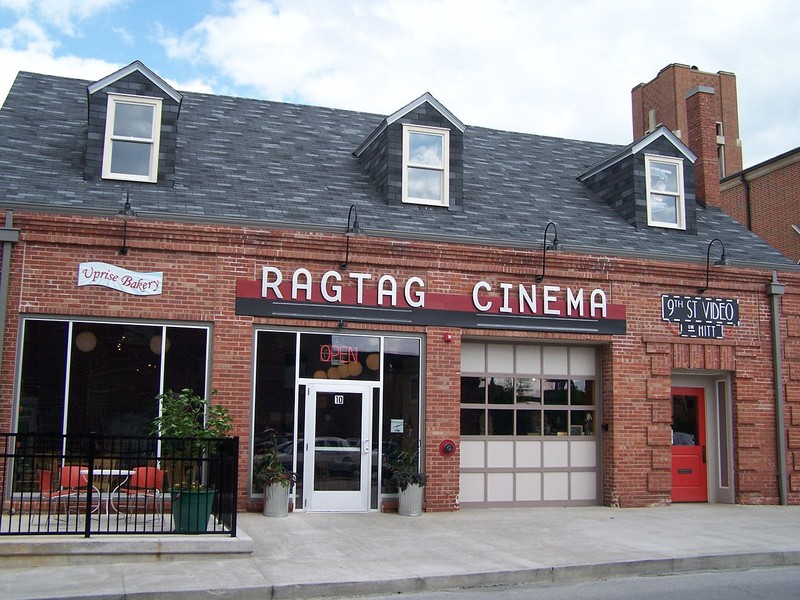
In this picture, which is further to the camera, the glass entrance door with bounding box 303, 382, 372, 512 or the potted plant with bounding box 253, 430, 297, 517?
the glass entrance door with bounding box 303, 382, 372, 512

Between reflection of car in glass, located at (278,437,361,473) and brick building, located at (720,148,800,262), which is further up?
brick building, located at (720,148,800,262)

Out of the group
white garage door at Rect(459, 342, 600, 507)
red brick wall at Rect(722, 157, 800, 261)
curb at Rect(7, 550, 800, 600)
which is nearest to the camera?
curb at Rect(7, 550, 800, 600)

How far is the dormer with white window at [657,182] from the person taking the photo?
1739 cm

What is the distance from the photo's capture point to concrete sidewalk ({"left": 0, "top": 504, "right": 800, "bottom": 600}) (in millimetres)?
8586

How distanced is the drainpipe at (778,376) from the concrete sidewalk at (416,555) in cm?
188

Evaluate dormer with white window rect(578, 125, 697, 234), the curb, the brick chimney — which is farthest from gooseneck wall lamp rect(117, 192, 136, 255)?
the brick chimney

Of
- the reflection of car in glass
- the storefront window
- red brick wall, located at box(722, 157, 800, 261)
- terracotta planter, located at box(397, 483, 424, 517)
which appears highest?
red brick wall, located at box(722, 157, 800, 261)

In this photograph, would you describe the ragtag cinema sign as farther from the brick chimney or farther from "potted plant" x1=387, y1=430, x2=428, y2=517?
the brick chimney

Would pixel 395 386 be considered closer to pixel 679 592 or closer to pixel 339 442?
pixel 339 442

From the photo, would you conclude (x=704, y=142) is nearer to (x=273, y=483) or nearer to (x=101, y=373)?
(x=273, y=483)

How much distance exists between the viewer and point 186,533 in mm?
10086

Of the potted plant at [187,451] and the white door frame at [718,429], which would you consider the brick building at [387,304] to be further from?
the potted plant at [187,451]

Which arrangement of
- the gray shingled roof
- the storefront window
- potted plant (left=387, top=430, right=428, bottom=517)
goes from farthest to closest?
the gray shingled roof < potted plant (left=387, top=430, right=428, bottom=517) < the storefront window

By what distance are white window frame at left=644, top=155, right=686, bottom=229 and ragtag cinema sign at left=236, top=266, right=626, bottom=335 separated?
290cm
